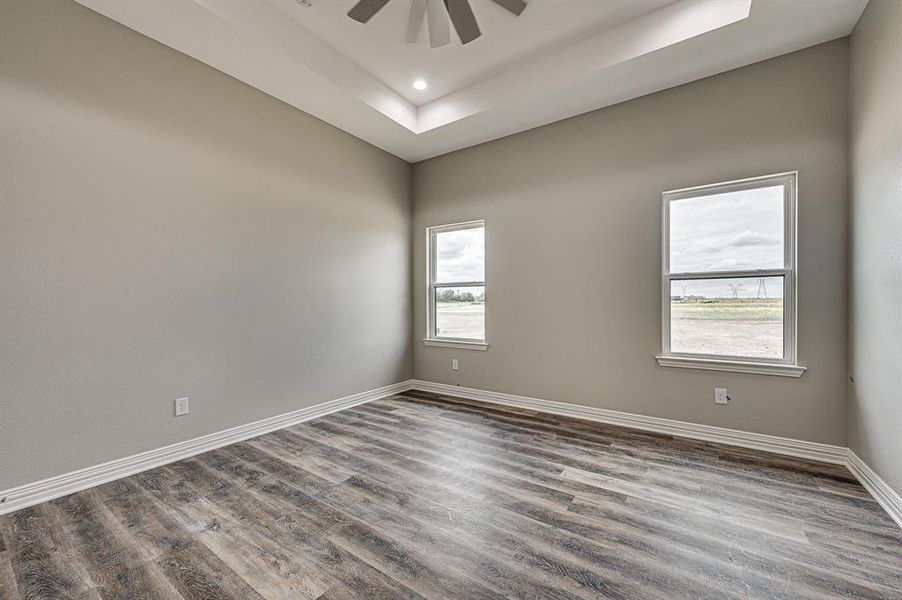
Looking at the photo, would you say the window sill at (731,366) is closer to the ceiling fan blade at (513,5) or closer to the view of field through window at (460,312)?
the view of field through window at (460,312)

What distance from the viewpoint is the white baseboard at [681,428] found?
2652 millimetres

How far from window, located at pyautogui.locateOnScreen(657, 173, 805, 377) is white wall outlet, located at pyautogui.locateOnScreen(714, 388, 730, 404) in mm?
A: 177

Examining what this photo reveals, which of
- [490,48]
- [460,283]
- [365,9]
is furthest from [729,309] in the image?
[365,9]

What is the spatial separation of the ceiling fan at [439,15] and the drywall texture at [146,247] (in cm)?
139

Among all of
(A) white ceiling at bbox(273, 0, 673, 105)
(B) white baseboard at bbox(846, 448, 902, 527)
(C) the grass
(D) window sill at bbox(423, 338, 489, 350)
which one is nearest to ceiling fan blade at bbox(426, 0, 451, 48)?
(A) white ceiling at bbox(273, 0, 673, 105)

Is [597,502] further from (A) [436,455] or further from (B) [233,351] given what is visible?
(B) [233,351]

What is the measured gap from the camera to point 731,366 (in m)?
2.92

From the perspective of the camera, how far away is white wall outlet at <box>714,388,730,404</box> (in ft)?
9.67

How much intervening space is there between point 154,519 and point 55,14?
117 inches

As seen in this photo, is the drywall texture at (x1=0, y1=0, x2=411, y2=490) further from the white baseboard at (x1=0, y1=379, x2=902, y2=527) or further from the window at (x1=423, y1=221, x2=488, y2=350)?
the window at (x1=423, y1=221, x2=488, y2=350)

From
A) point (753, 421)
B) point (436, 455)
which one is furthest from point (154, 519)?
point (753, 421)

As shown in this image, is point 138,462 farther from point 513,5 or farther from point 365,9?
point 513,5

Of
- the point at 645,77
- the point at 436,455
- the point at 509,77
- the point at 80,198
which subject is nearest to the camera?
the point at 80,198

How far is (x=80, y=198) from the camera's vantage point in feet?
7.57
